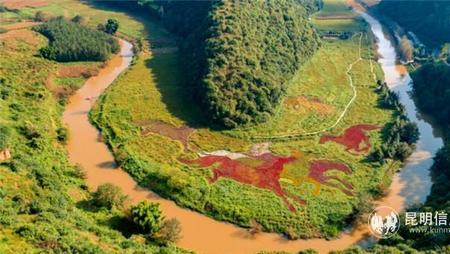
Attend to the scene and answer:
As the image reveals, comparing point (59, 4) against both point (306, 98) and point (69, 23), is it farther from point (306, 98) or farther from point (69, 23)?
point (306, 98)

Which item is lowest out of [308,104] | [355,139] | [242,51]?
[355,139]

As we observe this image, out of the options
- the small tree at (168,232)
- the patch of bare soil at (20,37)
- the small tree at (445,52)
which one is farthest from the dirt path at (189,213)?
the small tree at (445,52)

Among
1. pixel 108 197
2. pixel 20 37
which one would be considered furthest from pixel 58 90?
pixel 108 197

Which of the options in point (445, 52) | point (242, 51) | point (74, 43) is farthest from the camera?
point (445, 52)

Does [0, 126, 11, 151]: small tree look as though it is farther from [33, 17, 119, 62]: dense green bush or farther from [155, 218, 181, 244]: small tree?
[33, 17, 119, 62]: dense green bush

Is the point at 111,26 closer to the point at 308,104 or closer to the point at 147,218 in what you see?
the point at 308,104

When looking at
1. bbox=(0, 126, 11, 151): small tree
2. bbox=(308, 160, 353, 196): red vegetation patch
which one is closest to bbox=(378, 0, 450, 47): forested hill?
bbox=(308, 160, 353, 196): red vegetation patch

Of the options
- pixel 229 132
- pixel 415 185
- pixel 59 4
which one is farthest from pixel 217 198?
pixel 59 4
